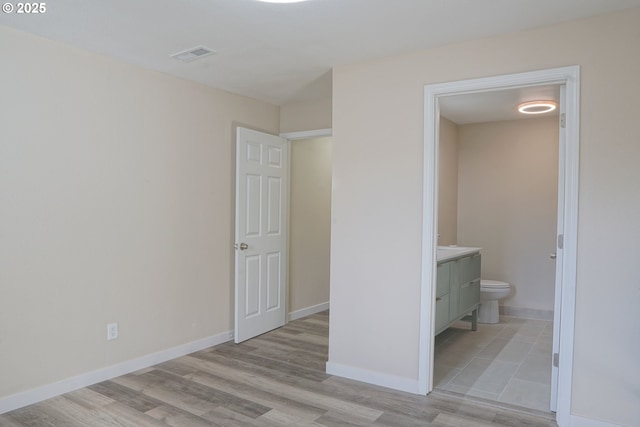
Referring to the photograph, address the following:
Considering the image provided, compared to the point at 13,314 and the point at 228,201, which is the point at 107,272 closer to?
the point at 13,314

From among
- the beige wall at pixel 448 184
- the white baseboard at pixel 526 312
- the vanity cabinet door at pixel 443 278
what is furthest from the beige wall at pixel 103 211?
the white baseboard at pixel 526 312

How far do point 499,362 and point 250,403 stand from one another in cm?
214

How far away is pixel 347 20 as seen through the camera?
2529 millimetres

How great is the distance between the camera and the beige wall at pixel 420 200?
7.93 ft

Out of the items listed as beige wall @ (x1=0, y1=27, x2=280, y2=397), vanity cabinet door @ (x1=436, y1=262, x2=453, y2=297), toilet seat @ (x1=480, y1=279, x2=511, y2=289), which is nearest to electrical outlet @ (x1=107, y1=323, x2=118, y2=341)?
beige wall @ (x1=0, y1=27, x2=280, y2=397)

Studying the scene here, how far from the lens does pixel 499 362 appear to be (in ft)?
11.9

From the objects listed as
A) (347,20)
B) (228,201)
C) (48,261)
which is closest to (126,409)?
(48,261)

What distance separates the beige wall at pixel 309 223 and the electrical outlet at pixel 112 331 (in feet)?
6.93

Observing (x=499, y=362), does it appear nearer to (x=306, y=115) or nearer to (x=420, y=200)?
(x=420, y=200)

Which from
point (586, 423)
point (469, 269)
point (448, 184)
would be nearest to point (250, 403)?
point (586, 423)

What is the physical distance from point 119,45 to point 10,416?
2479mm

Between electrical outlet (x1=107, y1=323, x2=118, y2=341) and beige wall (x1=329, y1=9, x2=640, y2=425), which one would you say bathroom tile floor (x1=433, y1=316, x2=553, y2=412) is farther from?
electrical outlet (x1=107, y1=323, x2=118, y2=341)

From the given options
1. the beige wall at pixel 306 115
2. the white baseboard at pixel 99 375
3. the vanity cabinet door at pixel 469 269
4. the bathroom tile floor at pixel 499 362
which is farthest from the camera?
the beige wall at pixel 306 115

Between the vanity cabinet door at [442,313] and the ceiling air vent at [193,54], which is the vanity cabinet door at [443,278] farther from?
the ceiling air vent at [193,54]
